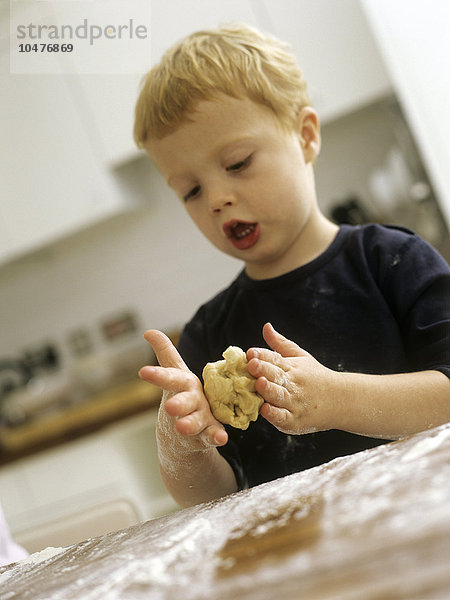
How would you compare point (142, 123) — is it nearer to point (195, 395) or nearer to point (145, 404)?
point (195, 395)

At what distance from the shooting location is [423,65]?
1.09m

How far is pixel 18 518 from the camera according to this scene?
1.38m

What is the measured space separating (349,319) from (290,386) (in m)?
0.14

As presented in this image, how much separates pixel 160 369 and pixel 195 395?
30mm

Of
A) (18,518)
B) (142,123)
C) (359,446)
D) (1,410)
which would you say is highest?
(142,123)

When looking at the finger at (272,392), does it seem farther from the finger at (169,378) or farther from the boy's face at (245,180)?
the boy's face at (245,180)

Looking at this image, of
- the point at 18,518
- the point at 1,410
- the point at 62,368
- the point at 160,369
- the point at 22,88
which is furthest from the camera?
the point at 62,368

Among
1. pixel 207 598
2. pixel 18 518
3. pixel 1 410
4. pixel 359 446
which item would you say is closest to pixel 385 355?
pixel 359 446

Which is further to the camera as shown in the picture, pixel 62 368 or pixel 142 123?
pixel 62 368

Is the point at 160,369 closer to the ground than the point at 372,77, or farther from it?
closer to the ground

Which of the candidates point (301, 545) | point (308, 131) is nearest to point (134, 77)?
point (308, 131)

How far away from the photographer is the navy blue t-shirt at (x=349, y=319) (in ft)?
1.63

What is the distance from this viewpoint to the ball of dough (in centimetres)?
38

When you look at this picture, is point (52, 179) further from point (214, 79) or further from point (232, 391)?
point (232, 391)
